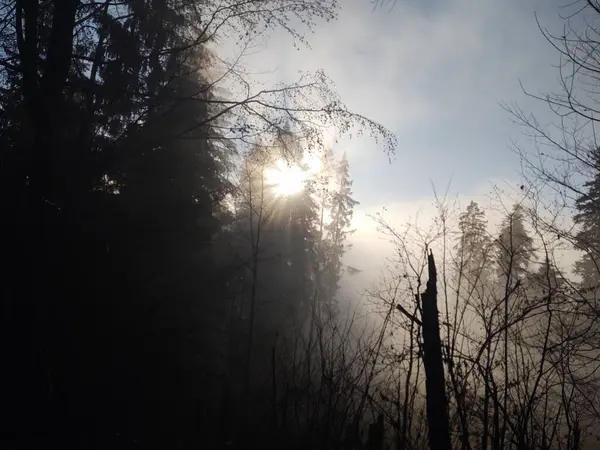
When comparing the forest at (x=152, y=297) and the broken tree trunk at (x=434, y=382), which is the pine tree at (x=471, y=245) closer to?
the forest at (x=152, y=297)

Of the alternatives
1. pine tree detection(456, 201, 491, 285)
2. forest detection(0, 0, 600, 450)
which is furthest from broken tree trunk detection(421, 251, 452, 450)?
pine tree detection(456, 201, 491, 285)

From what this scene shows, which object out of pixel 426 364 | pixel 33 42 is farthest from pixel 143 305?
pixel 426 364

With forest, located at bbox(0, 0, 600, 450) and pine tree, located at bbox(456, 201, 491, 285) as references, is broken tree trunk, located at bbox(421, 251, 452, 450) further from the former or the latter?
pine tree, located at bbox(456, 201, 491, 285)

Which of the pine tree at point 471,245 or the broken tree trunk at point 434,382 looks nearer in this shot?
the broken tree trunk at point 434,382

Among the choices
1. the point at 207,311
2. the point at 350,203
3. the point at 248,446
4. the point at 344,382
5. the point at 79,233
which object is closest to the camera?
the point at 79,233

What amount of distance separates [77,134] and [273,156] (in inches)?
127

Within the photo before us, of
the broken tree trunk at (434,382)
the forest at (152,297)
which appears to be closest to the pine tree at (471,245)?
the forest at (152,297)

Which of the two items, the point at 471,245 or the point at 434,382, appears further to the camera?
the point at 471,245

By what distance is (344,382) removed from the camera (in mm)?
6875

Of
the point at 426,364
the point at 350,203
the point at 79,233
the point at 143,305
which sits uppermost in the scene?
the point at 350,203

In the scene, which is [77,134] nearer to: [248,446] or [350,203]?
[248,446]

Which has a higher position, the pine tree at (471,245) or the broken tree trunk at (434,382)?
the pine tree at (471,245)

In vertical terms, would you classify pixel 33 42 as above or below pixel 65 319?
above

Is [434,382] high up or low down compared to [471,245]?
down
